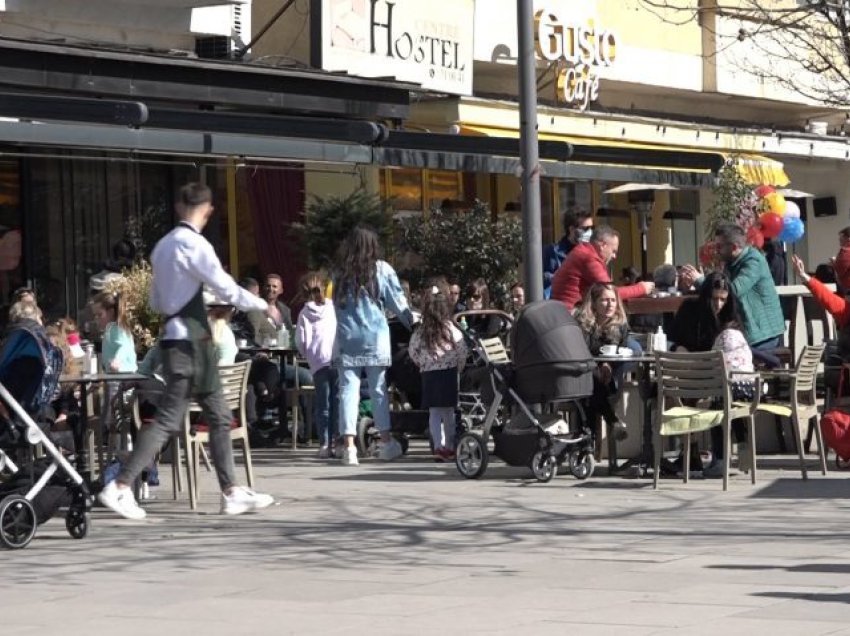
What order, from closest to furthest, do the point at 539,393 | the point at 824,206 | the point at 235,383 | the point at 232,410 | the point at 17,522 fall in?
the point at 17,522 < the point at 235,383 < the point at 232,410 < the point at 539,393 < the point at 824,206

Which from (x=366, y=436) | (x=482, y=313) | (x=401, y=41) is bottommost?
(x=366, y=436)

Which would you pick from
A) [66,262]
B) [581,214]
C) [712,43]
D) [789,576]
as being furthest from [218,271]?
[712,43]

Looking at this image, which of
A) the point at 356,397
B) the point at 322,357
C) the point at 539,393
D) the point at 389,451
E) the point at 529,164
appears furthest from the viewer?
the point at 322,357

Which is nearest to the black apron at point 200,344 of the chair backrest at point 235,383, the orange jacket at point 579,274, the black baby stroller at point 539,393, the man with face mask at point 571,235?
the chair backrest at point 235,383

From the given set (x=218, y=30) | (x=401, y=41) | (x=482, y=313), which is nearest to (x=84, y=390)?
(x=482, y=313)

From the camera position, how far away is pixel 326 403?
60.3ft

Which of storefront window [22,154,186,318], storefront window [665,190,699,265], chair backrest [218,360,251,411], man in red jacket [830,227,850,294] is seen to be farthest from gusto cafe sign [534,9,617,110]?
chair backrest [218,360,251,411]

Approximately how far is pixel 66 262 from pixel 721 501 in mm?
11160

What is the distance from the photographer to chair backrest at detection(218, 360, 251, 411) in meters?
14.1

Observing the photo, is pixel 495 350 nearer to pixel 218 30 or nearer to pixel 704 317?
pixel 704 317

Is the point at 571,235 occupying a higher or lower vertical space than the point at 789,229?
lower

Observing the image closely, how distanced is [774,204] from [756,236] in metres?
2.41

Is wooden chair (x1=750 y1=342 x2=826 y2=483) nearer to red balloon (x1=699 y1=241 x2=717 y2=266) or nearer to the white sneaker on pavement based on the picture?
the white sneaker on pavement

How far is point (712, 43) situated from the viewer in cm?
3350
